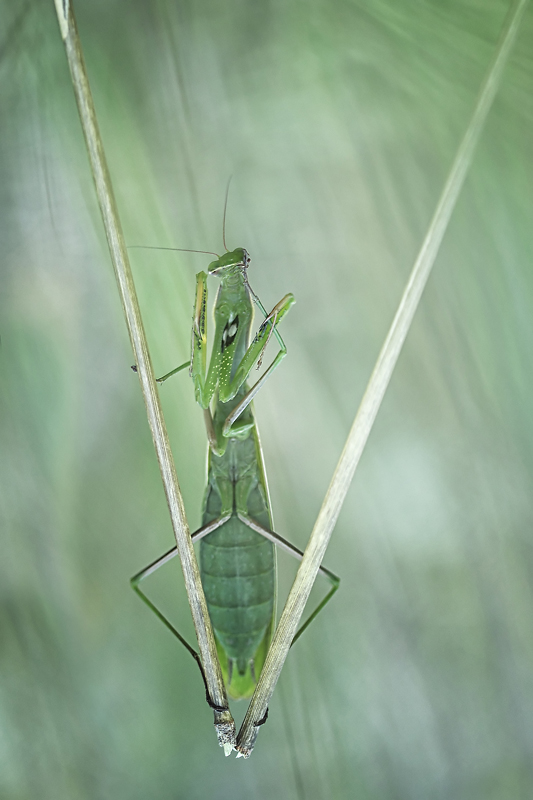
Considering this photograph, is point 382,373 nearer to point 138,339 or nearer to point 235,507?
point 138,339

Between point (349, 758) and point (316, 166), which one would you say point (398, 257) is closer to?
point (316, 166)

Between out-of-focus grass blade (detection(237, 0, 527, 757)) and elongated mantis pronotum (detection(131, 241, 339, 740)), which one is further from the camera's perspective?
elongated mantis pronotum (detection(131, 241, 339, 740))

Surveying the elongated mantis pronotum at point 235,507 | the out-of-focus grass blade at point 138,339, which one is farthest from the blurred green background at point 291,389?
the out-of-focus grass blade at point 138,339

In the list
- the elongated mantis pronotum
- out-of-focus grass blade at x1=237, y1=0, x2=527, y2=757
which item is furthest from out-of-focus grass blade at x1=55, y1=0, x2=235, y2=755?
the elongated mantis pronotum

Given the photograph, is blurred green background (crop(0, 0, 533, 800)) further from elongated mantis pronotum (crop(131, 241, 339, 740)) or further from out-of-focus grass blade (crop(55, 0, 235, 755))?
out-of-focus grass blade (crop(55, 0, 235, 755))

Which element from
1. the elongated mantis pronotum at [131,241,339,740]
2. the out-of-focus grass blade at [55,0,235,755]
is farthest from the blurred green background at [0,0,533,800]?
Result: the out-of-focus grass blade at [55,0,235,755]

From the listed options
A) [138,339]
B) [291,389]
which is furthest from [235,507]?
[138,339]

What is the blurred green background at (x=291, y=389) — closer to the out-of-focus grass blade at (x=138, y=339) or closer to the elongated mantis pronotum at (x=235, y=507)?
the elongated mantis pronotum at (x=235, y=507)
